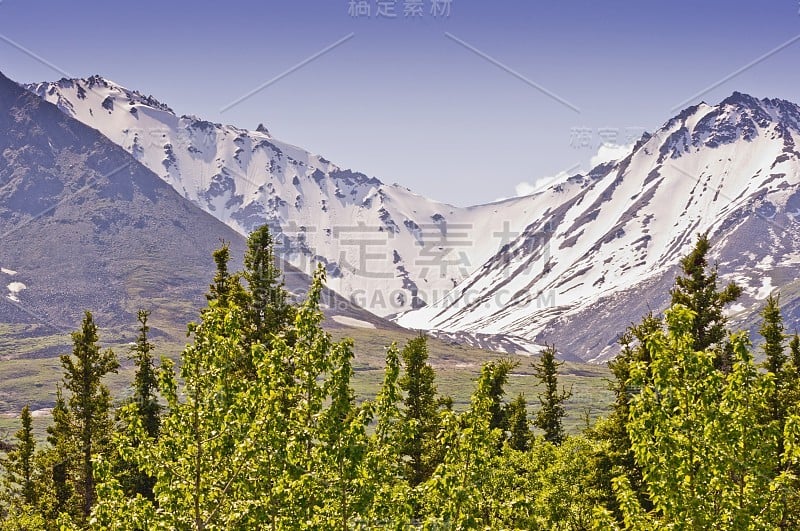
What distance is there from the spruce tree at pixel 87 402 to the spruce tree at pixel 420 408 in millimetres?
19390

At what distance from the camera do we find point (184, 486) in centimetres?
1802

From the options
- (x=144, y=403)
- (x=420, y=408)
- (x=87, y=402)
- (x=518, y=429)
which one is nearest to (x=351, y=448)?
(x=144, y=403)

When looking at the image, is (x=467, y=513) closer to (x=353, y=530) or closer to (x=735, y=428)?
(x=353, y=530)

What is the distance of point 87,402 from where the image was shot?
44.0 metres

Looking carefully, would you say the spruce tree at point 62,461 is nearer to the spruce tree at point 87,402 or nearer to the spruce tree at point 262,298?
the spruce tree at point 87,402

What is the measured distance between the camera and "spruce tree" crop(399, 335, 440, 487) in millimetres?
52125

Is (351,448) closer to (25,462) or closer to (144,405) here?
(144,405)

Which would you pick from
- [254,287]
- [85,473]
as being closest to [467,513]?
[254,287]

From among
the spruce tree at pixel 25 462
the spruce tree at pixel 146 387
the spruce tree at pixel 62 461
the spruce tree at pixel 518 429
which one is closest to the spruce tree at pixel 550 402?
the spruce tree at pixel 518 429

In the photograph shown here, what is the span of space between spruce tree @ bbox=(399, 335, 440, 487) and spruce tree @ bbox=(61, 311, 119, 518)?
19390 mm

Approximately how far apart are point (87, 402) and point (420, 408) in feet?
77.7

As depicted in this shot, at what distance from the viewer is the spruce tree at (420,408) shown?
52.1 m

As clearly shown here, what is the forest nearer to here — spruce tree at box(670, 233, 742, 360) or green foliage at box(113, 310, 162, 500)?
spruce tree at box(670, 233, 742, 360)

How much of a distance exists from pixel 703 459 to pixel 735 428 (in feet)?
4.12
